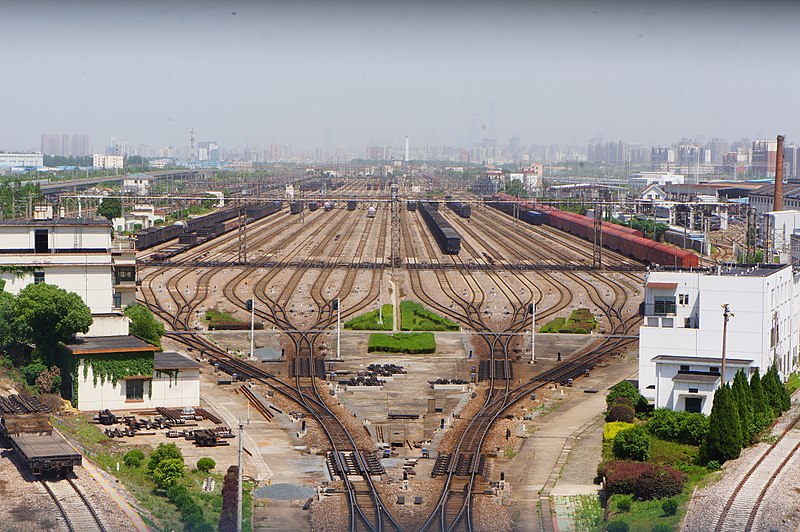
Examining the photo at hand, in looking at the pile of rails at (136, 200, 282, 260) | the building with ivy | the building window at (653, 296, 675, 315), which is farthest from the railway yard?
the building window at (653, 296, 675, 315)

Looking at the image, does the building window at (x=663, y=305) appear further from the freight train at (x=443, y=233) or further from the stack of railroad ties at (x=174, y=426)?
the freight train at (x=443, y=233)

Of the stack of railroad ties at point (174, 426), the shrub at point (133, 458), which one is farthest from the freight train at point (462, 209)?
the shrub at point (133, 458)

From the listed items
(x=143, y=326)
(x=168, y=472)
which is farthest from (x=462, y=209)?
(x=168, y=472)

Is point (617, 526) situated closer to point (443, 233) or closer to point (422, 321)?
point (422, 321)

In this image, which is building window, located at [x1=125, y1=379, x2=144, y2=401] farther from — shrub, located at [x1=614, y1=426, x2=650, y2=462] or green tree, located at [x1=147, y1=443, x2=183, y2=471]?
shrub, located at [x1=614, y1=426, x2=650, y2=462]

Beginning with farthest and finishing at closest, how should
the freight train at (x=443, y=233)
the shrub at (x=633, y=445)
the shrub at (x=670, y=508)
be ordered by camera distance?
the freight train at (x=443, y=233) < the shrub at (x=633, y=445) < the shrub at (x=670, y=508)
